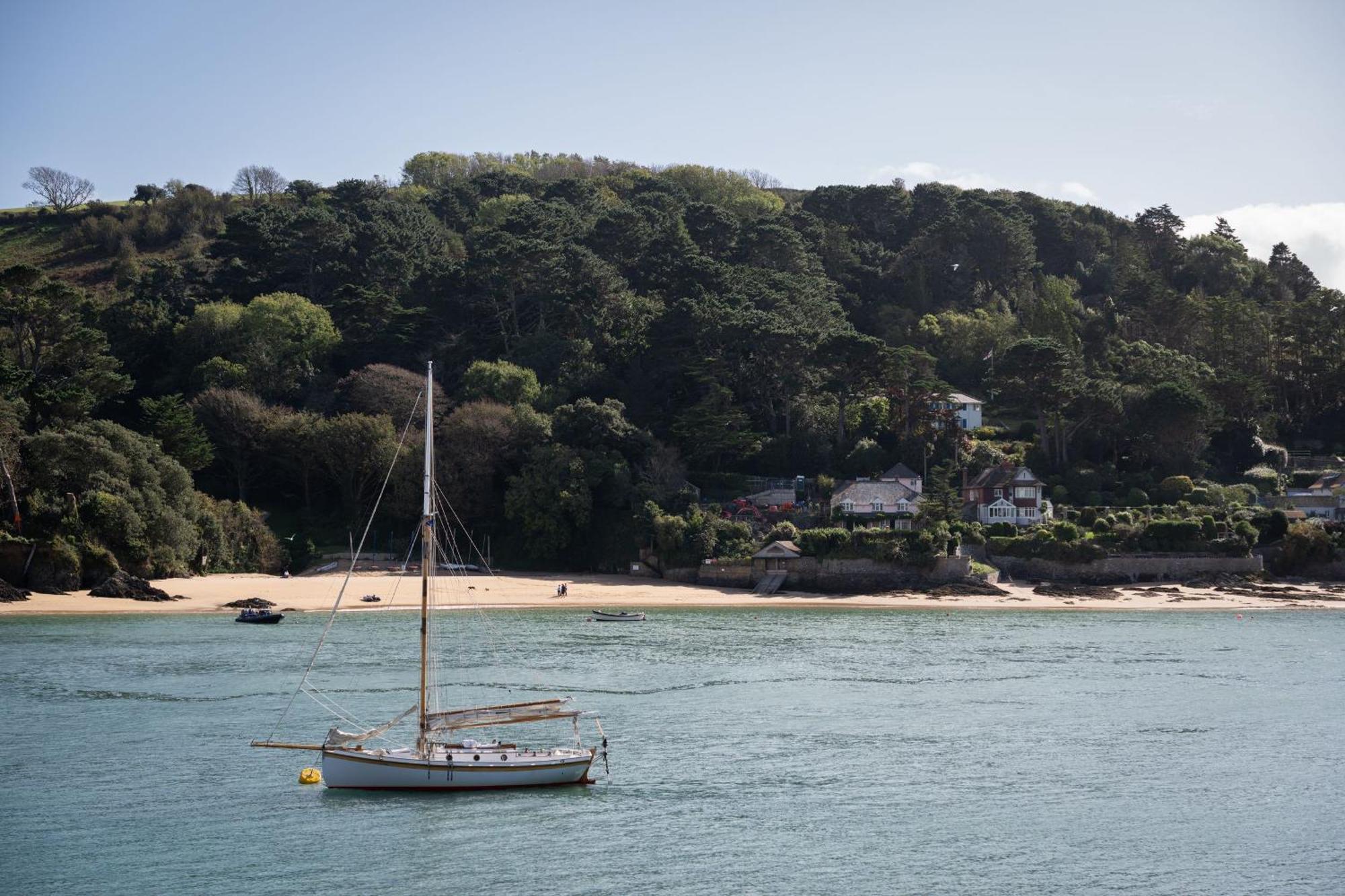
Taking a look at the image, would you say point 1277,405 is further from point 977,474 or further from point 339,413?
point 339,413

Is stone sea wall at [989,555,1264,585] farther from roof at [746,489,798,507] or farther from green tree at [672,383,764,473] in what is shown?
green tree at [672,383,764,473]

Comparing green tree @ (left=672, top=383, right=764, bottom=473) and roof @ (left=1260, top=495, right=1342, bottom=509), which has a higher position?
green tree @ (left=672, top=383, right=764, bottom=473)

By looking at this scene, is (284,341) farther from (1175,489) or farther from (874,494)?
(1175,489)

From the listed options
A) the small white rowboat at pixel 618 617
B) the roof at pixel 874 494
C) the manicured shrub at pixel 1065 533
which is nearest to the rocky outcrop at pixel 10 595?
the small white rowboat at pixel 618 617

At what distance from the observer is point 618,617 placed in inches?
2454

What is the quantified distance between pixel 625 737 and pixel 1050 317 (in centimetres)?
7711

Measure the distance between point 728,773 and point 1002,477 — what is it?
48.9m

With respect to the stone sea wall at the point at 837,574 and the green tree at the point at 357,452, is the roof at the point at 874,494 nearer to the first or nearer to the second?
the stone sea wall at the point at 837,574

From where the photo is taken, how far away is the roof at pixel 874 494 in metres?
76.6

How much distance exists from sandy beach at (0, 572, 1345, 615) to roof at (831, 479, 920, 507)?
271 inches

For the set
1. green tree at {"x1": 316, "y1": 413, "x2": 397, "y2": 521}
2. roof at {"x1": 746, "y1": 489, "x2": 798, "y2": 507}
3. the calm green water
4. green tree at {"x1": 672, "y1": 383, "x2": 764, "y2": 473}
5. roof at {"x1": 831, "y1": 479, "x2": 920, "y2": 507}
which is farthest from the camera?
green tree at {"x1": 672, "y1": 383, "x2": 764, "y2": 473}

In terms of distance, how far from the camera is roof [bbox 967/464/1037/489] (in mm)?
77562

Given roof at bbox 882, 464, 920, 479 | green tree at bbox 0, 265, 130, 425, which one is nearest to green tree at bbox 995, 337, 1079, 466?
roof at bbox 882, 464, 920, 479

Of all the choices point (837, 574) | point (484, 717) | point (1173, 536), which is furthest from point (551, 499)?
point (484, 717)
